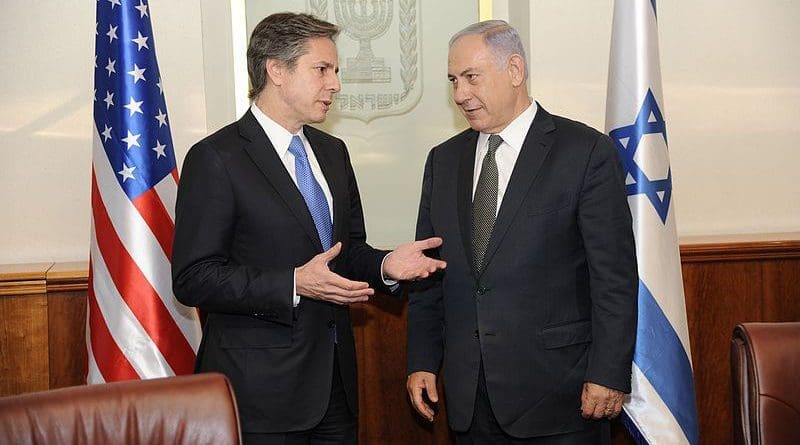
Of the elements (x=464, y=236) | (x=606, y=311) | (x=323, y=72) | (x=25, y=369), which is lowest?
(x=25, y=369)

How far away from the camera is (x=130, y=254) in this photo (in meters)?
3.20

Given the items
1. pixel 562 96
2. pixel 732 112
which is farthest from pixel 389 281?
pixel 732 112

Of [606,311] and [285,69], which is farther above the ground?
[285,69]

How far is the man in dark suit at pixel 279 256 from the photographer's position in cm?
256

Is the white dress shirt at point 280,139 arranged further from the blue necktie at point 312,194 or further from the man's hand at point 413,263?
the man's hand at point 413,263

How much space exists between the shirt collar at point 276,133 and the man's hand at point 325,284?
38 centimetres

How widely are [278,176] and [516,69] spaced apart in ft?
2.58

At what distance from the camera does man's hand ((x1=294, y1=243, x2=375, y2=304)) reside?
248 cm

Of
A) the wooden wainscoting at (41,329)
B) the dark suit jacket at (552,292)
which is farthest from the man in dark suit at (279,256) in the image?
the wooden wainscoting at (41,329)

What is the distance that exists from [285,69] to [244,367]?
85 cm

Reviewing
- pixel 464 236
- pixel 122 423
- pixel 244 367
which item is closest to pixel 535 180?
pixel 464 236

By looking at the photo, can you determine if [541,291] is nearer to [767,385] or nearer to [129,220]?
[767,385]

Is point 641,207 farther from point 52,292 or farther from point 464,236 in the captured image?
point 52,292

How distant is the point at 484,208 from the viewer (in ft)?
9.16
